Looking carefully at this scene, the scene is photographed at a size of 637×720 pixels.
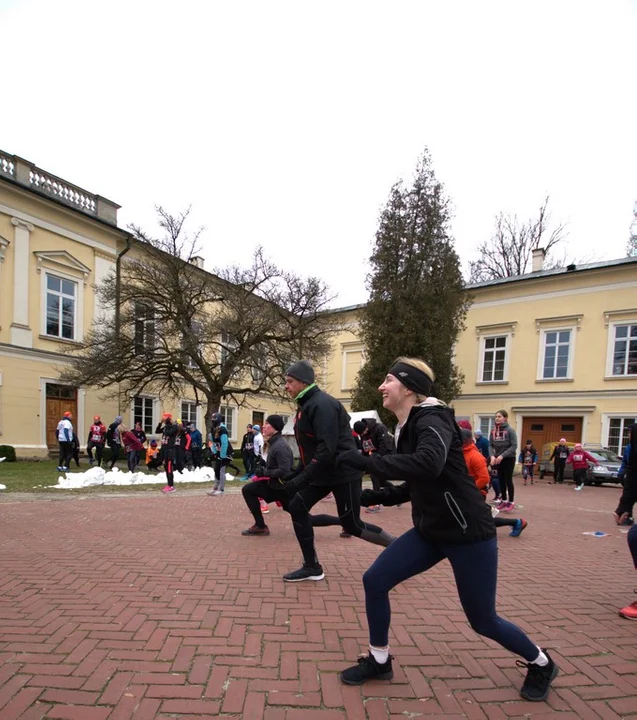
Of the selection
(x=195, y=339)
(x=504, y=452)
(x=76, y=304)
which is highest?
(x=76, y=304)

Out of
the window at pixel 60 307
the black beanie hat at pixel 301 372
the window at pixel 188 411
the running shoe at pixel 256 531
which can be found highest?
the window at pixel 60 307

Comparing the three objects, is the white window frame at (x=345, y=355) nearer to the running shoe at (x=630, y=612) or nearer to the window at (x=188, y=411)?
the window at (x=188, y=411)

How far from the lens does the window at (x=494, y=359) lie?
26328 millimetres

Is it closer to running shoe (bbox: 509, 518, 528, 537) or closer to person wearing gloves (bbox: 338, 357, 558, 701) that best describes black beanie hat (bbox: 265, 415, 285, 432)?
person wearing gloves (bbox: 338, 357, 558, 701)

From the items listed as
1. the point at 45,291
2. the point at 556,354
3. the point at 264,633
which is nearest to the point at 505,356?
the point at 556,354

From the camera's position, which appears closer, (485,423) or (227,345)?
(227,345)

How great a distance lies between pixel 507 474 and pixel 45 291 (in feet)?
66.4

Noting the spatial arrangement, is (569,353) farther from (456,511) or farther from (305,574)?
(456,511)

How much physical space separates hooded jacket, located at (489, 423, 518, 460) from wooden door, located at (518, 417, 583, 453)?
58.2 feet

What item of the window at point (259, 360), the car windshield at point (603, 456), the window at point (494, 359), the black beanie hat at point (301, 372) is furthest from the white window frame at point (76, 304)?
the car windshield at point (603, 456)

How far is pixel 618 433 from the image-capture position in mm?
22062

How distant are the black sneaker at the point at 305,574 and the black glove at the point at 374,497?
168 centimetres

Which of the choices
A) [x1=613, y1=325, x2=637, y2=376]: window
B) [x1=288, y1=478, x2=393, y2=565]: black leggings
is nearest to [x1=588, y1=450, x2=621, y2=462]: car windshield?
[x1=613, y1=325, x2=637, y2=376]: window

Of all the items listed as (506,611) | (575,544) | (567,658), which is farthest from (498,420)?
(567,658)
